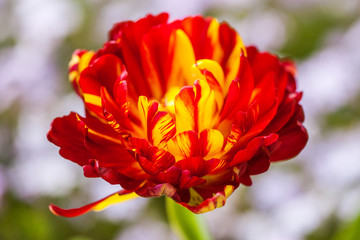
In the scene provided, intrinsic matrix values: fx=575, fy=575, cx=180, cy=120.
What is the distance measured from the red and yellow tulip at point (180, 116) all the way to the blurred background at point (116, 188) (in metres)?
0.35

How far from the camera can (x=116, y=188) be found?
797 millimetres

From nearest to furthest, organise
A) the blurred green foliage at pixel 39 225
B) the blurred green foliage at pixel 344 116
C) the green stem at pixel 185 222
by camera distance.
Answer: the green stem at pixel 185 222 → the blurred green foliage at pixel 39 225 → the blurred green foliage at pixel 344 116

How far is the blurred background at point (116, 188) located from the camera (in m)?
0.77

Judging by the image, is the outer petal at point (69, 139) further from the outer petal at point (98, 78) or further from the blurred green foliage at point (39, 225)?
the blurred green foliage at point (39, 225)

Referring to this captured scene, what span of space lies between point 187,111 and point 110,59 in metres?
0.07

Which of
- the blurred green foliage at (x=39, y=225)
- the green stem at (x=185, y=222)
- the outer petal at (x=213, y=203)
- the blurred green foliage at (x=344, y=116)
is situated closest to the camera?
the outer petal at (x=213, y=203)

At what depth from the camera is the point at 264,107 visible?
362mm

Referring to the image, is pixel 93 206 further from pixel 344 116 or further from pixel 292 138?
pixel 344 116

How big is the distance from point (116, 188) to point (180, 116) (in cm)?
47

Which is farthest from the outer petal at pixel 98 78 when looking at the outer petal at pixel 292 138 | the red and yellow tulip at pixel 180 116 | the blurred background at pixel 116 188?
the blurred background at pixel 116 188

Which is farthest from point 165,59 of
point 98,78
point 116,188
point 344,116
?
point 344,116

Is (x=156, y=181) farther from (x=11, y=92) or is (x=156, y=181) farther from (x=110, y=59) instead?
(x=11, y=92)

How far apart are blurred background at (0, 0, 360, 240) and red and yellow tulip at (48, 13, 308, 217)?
0.35m

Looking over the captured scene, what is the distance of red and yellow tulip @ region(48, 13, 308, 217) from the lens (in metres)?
0.32
